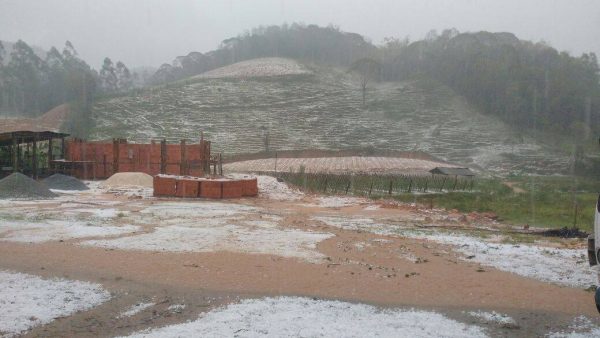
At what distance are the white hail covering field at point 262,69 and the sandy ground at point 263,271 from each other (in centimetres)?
8487

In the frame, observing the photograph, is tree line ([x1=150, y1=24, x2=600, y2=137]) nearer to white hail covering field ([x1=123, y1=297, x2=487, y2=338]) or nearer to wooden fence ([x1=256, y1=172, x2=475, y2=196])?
wooden fence ([x1=256, y1=172, x2=475, y2=196])

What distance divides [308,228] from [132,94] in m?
74.7

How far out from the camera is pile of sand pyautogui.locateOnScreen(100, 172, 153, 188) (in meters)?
24.0

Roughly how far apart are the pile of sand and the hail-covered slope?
33.8 meters

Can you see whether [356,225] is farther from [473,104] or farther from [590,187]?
[473,104]

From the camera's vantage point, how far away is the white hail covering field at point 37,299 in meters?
5.07

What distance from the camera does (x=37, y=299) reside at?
18.8ft

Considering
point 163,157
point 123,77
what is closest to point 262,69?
point 123,77

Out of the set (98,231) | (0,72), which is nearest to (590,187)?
(98,231)

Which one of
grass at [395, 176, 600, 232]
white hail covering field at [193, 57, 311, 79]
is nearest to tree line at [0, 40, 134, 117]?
white hail covering field at [193, 57, 311, 79]

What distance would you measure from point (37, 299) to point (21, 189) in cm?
1422

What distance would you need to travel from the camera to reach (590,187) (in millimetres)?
41906

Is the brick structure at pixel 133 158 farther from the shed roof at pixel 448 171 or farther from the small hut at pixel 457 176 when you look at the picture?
the shed roof at pixel 448 171

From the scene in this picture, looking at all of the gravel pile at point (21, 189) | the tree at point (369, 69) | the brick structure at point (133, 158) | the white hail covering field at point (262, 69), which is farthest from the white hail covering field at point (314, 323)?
the tree at point (369, 69)
